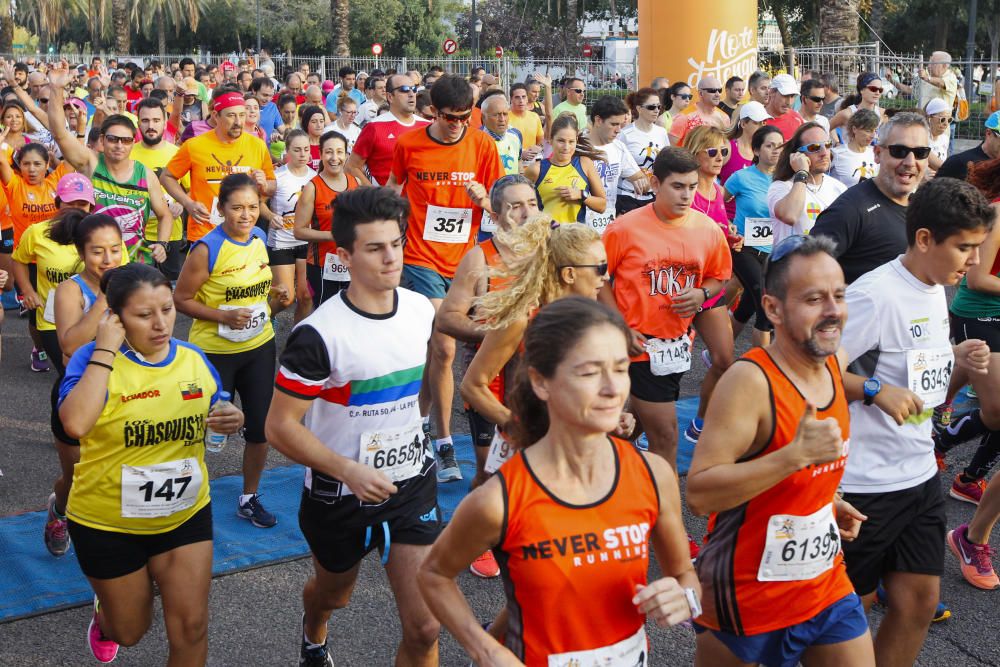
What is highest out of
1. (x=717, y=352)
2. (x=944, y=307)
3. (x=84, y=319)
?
(x=944, y=307)

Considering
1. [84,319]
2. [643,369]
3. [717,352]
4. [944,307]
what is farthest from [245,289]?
[944,307]

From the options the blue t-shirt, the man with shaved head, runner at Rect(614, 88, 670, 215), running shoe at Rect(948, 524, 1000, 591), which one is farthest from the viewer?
the man with shaved head

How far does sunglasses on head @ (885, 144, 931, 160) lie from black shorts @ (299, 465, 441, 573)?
2.60 metres

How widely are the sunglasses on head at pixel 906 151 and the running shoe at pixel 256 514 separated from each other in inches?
138

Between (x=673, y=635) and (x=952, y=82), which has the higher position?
(x=952, y=82)

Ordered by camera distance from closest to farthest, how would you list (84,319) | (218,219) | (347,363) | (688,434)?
1. (347,363)
2. (84,319)
3. (688,434)
4. (218,219)

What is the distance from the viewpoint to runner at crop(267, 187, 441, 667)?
352 centimetres

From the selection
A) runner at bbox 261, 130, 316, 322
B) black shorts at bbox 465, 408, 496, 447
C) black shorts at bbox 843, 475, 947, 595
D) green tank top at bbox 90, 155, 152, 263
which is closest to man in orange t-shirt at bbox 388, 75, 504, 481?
black shorts at bbox 465, 408, 496, 447

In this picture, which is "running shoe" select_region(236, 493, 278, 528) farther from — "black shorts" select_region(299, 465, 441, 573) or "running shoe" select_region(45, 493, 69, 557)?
"black shorts" select_region(299, 465, 441, 573)

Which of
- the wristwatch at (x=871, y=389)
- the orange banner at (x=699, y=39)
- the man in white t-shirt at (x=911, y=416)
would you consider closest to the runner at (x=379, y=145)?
the man in white t-shirt at (x=911, y=416)

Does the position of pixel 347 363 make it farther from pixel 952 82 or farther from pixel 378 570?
pixel 952 82

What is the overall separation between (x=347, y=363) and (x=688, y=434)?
12.6 ft

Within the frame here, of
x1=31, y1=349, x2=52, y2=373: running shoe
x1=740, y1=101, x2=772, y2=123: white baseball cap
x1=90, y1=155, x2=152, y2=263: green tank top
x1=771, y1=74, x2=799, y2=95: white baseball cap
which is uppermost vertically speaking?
x1=771, y1=74, x2=799, y2=95: white baseball cap

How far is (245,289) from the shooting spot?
577 cm
